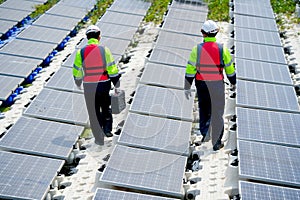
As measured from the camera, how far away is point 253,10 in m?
15.8

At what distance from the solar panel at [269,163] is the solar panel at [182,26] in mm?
6304

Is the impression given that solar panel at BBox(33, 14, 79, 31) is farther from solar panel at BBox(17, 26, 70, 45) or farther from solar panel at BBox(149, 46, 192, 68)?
solar panel at BBox(149, 46, 192, 68)

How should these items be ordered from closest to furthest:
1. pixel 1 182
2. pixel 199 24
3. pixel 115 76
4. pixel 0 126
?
pixel 1 182 → pixel 115 76 → pixel 0 126 → pixel 199 24

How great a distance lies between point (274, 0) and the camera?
57.8 feet

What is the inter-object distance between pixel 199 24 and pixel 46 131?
7.62m

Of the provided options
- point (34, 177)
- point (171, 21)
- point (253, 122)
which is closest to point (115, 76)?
point (34, 177)

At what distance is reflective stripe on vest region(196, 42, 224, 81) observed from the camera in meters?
8.16

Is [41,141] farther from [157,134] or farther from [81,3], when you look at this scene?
[81,3]

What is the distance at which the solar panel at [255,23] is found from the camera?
1416 centimetres

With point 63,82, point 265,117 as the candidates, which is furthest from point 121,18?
point 265,117

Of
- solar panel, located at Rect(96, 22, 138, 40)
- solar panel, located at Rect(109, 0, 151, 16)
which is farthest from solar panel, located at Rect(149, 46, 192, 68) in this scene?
solar panel, located at Rect(109, 0, 151, 16)

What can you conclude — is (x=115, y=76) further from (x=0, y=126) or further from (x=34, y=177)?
(x=0, y=126)

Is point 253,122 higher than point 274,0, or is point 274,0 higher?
point 274,0

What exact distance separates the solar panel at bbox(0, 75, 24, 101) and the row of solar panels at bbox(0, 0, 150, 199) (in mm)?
1073
